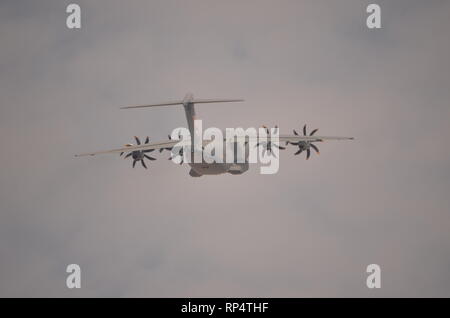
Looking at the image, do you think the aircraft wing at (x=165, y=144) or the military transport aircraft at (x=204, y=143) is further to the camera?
the aircraft wing at (x=165, y=144)

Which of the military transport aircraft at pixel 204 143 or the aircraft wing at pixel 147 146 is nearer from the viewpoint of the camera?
the military transport aircraft at pixel 204 143

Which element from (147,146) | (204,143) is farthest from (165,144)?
(204,143)

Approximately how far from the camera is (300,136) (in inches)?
2314

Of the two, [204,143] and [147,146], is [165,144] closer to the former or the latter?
[147,146]

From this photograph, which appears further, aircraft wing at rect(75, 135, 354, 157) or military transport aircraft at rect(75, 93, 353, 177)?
aircraft wing at rect(75, 135, 354, 157)

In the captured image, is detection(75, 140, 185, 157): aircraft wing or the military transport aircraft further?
detection(75, 140, 185, 157): aircraft wing

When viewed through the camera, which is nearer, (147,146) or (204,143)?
(204,143)
